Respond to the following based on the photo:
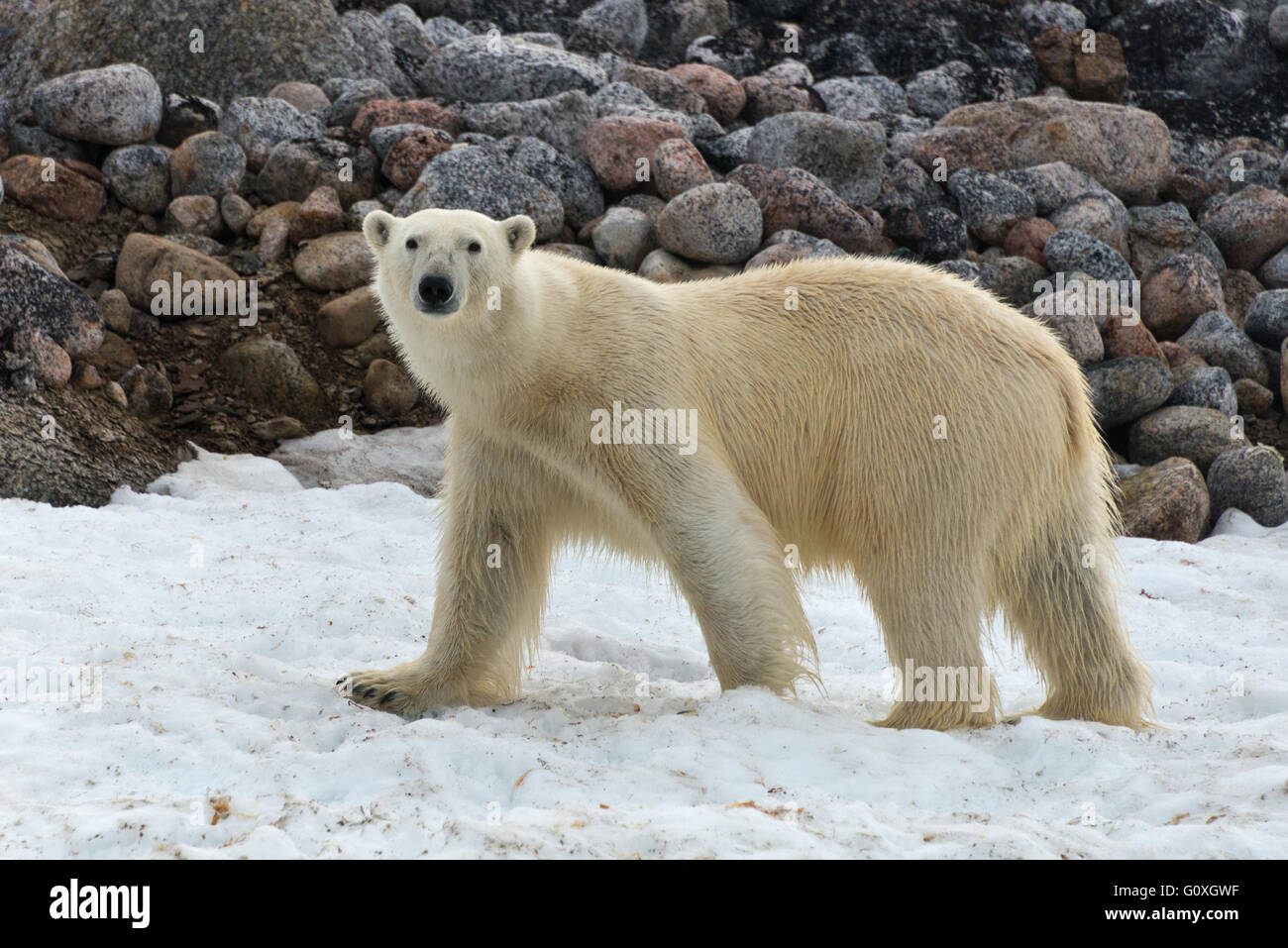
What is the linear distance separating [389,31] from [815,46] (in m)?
5.93

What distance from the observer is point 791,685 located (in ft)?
15.7

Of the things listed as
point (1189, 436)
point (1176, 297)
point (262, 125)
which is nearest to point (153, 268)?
point (262, 125)

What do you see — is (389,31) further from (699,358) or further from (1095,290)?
(699,358)

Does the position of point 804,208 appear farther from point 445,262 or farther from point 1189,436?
point 445,262

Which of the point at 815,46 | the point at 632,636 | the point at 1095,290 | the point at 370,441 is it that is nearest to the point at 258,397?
the point at 370,441

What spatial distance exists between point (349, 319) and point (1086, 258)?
6.19m

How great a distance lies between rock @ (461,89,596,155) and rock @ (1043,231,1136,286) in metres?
4.32

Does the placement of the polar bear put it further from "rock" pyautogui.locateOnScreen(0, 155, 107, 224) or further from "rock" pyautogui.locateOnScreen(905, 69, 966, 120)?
"rock" pyautogui.locateOnScreen(905, 69, 966, 120)

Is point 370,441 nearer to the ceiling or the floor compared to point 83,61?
nearer to the floor

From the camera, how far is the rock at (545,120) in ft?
36.8

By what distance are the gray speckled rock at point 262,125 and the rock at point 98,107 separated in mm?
697

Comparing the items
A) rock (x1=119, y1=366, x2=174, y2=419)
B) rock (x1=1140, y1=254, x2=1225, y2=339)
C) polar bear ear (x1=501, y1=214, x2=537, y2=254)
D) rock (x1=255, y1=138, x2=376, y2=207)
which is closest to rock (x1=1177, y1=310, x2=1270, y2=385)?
rock (x1=1140, y1=254, x2=1225, y2=339)

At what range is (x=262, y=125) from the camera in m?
11.0

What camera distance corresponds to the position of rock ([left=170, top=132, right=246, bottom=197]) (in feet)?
34.2
